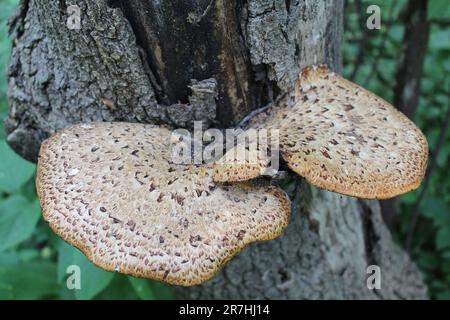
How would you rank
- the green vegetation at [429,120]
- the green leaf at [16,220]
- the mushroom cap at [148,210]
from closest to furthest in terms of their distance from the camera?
the mushroom cap at [148,210], the green leaf at [16,220], the green vegetation at [429,120]

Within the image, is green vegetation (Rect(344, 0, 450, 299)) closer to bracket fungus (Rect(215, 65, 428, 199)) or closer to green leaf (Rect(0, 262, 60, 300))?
bracket fungus (Rect(215, 65, 428, 199))

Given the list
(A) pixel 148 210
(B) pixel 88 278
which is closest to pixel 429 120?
(B) pixel 88 278

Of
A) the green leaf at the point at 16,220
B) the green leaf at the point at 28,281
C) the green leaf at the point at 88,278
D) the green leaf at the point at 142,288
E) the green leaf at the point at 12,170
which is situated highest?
the green leaf at the point at 12,170

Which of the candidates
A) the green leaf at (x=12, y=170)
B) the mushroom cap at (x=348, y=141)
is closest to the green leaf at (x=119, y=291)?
the green leaf at (x=12, y=170)

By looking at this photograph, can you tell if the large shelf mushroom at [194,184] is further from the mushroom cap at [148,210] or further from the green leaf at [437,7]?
→ the green leaf at [437,7]

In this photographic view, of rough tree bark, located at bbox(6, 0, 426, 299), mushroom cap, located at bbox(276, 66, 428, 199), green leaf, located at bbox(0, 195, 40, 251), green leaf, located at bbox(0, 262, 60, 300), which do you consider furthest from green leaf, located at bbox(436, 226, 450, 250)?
green leaf, located at bbox(0, 195, 40, 251)

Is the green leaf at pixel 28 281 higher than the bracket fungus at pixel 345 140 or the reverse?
the reverse

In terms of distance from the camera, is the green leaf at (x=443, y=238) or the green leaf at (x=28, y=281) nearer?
the green leaf at (x=28, y=281)
